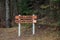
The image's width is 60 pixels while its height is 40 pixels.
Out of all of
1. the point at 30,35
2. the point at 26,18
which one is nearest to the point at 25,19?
the point at 26,18

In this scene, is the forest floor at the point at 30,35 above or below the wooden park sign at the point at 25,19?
below

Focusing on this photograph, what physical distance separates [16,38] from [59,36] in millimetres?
2905

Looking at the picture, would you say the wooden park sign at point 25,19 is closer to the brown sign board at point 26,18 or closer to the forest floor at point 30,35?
the brown sign board at point 26,18

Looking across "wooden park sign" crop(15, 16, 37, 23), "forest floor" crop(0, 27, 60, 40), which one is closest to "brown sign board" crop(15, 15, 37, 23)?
"wooden park sign" crop(15, 16, 37, 23)

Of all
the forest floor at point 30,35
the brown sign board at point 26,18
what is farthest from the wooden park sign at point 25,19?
the forest floor at point 30,35

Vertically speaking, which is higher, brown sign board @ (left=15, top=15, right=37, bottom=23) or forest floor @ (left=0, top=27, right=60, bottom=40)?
brown sign board @ (left=15, top=15, right=37, bottom=23)

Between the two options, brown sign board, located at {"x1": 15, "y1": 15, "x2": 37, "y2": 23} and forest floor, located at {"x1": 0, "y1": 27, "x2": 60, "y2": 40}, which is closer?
forest floor, located at {"x1": 0, "y1": 27, "x2": 60, "y2": 40}

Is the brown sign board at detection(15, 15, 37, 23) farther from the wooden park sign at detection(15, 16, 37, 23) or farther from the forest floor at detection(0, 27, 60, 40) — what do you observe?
the forest floor at detection(0, 27, 60, 40)

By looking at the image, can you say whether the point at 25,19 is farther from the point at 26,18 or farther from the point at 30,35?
the point at 30,35

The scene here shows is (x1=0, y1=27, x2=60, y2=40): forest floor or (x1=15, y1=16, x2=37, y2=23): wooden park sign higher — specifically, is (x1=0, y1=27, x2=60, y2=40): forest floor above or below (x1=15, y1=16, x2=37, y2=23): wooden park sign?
below

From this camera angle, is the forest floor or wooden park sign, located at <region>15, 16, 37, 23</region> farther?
wooden park sign, located at <region>15, 16, 37, 23</region>

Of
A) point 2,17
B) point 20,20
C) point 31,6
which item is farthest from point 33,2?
point 20,20

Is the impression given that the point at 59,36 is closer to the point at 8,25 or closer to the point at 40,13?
the point at 8,25

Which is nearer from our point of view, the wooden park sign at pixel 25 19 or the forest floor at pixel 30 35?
the forest floor at pixel 30 35
